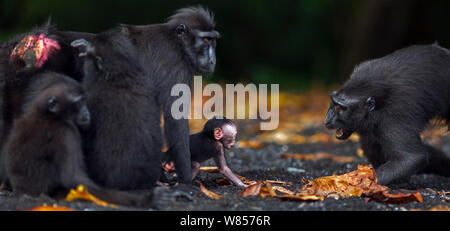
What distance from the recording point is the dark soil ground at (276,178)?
455cm

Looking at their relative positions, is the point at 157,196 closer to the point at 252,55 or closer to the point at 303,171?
the point at 303,171

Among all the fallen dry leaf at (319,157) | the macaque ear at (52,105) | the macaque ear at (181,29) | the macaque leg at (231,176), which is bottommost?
the fallen dry leaf at (319,157)

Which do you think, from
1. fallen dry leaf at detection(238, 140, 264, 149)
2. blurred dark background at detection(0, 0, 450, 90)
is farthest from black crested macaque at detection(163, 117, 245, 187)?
blurred dark background at detection(0, 0, 450, 90)

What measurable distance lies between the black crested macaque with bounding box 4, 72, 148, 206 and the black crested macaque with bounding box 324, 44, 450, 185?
257cm

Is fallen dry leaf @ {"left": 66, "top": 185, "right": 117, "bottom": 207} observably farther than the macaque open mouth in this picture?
No

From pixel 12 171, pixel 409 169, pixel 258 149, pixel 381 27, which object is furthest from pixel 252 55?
pixel 12 171

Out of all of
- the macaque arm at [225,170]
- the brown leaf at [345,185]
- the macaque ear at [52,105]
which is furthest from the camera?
the macaque arm at [225,170]

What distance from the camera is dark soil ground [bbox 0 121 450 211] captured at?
14.9 ft

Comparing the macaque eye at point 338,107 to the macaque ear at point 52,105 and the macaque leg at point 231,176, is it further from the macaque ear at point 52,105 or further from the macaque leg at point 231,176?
the macaque ear at point 52,105

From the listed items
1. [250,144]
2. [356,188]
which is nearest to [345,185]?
[356,188]

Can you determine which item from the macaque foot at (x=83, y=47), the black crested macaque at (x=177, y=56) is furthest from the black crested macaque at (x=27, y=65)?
the black crested macaque at (x=177, y=56)

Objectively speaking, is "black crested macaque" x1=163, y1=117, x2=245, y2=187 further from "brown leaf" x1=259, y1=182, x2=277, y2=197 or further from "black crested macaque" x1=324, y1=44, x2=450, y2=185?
"black crested macaque" x1=324, y1=44, x2=450, y2=185

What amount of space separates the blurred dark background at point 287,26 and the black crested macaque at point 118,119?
9.63 m

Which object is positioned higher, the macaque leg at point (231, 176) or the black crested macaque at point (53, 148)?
the black crested macaque at point (53, 148)
